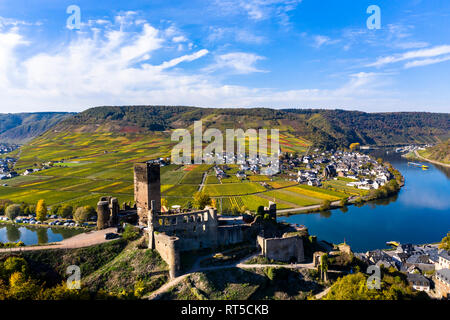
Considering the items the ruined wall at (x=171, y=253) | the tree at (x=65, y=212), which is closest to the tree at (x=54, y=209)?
the tree at (x=65, y=212)

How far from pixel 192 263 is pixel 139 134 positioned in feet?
432

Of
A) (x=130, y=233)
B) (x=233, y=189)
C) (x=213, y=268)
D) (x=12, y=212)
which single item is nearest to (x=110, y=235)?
(x=130, y=233)

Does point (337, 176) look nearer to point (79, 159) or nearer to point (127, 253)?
point (127, 253)

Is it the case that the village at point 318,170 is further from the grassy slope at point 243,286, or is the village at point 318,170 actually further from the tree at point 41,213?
the grassy slope at point 243,286

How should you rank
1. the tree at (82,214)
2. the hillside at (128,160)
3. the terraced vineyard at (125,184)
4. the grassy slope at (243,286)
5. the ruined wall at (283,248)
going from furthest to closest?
the hillside at (128,160)
the terraced vineyard at (125,184)
the tree at (82,214)
the ruined wall at (283,248)
the grassy slope at (243,286)

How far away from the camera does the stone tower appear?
30734mm

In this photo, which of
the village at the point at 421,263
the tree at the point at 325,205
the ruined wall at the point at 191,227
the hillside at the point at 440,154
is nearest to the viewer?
the ruined wall at the point at 191,227

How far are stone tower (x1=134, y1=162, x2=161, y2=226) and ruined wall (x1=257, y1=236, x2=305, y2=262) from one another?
11.5 metres

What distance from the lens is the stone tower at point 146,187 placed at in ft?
101

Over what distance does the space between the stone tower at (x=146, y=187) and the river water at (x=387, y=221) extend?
84.3ft

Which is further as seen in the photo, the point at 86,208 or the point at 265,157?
the point at 265,157

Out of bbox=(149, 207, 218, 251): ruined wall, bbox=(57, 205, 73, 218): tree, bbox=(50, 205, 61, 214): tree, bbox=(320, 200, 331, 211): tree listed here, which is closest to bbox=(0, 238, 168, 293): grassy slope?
bbox=(149, 207, 218, 251): ruined wall

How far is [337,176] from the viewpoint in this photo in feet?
300
